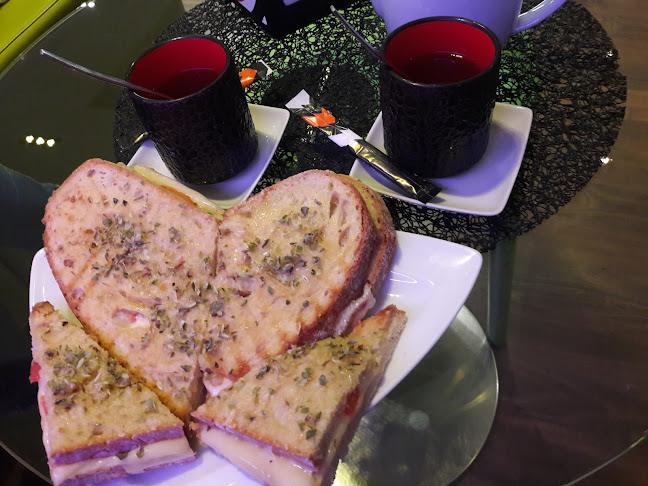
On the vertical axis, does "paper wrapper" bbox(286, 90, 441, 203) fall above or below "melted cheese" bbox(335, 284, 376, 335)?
above

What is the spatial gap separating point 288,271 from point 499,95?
0.56 metres

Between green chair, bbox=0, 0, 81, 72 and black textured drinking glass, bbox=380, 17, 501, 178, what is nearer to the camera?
black textured drinking glass, bbox=380, 17, 501, 178

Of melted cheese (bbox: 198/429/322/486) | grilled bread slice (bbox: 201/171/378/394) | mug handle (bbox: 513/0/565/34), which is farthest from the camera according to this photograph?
mug handle (bbox: 513/0/565/34)

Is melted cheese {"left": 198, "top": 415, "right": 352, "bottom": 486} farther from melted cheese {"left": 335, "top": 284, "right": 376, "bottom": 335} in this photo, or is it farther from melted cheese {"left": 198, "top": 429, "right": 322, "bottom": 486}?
melted cheese {"left": 335, "top": 284, "right": 376, "bottom": 335}

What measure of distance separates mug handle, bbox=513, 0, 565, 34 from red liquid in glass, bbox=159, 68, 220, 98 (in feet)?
1.81

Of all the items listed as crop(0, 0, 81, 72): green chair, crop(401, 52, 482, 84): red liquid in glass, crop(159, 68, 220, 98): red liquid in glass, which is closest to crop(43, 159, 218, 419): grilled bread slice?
crop(159, 68, 220, 98): red liquid in glass

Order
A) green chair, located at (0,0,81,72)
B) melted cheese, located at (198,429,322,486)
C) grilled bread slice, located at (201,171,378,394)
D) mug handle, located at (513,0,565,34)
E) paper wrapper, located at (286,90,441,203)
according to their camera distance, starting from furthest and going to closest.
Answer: green chair, located at (0,0,81,72) → mug handle, located at (513,0,565,34) → paper wrapper, located at (286,90,441,203) → grilled bread slice, located at (201,171,378,394) → melted cheese, located at (198,429,322,486)

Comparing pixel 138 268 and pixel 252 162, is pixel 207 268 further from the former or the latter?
pixel 252 162

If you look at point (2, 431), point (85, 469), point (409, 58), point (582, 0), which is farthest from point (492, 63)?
point (2, 431)

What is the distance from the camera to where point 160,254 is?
2.72 feet

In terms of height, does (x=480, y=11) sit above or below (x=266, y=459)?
above

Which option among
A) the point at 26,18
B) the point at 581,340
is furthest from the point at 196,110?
the point at 26,18

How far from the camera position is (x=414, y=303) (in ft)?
2.46

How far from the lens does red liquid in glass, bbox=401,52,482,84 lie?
2.77 ft
